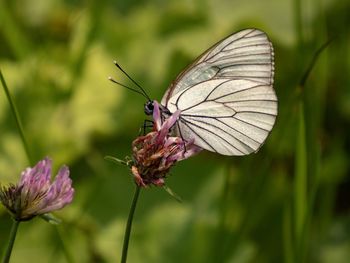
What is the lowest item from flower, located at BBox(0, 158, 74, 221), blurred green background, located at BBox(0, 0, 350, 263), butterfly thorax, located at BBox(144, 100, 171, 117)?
blurred green background, located at BBox(0, 0, 350, 263)

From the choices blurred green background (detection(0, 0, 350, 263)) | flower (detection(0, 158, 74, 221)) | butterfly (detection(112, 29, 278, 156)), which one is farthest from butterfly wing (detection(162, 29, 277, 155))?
flower (detection(0, 158, 74, 221))

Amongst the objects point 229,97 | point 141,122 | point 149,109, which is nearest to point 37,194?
point 149,109

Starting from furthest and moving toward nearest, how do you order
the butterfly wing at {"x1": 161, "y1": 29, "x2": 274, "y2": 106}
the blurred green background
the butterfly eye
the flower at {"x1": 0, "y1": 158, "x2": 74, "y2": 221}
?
A: the blurred green background, the butterfly wing at {"x1": 161, "y1": 29, "x2": 274, "y2": 106}, the butterfly eye, the flower at {"x1": 0, "y1": 158, "x2": 74, "y2": 221}

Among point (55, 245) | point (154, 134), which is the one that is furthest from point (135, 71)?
point (154, 134)

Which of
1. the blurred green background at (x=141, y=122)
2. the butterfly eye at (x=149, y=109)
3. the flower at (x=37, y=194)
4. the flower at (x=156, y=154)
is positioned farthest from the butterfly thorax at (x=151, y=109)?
the blurred green background at (x=141, y=122)

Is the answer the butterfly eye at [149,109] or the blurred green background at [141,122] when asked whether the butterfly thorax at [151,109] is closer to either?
the butterfly eye at [149,109]

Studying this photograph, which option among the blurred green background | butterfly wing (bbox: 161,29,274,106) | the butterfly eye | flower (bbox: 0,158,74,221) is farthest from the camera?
the blurred green background

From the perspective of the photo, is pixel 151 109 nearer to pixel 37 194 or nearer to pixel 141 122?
pixel 37 194

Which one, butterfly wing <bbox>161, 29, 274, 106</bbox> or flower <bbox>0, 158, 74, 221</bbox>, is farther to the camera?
butterfly wing <bbox>161, 29, 274, 106</bbox>

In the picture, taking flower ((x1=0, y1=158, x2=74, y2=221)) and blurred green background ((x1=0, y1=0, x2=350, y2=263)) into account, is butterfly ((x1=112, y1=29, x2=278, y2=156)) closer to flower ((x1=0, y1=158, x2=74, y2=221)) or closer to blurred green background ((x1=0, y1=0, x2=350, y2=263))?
blurred green background ((x1=0, y1=0, x2=350, y2=263))
